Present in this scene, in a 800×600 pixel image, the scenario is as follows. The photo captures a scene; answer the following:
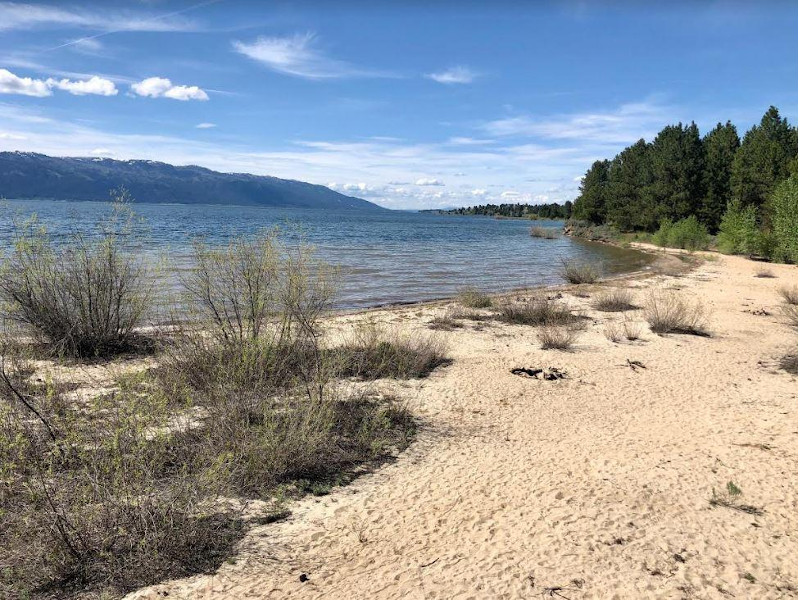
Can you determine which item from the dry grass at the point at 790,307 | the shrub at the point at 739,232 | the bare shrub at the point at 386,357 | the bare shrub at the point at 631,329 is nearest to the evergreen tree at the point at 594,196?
the shrub at the point at 739,232

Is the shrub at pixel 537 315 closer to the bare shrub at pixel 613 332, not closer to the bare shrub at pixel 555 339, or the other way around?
the bare shrub at pixel 613 332

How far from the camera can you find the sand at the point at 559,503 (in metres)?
4.18

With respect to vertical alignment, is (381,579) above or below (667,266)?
below

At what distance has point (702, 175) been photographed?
153ft

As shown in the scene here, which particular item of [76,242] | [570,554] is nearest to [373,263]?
[76,242]

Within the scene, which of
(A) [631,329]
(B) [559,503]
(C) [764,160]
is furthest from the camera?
(C) [764,160]

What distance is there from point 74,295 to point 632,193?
58.8 metres

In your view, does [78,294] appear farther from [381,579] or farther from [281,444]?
[381,579]

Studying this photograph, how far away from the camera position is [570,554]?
14.9ft

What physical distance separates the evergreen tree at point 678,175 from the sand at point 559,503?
141 ft

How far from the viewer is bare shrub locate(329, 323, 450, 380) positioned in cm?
951

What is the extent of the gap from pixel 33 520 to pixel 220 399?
96.1 inches

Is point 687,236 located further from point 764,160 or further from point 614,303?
point 614,303

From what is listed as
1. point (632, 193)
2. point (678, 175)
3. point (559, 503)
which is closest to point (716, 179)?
point (678, 175)
